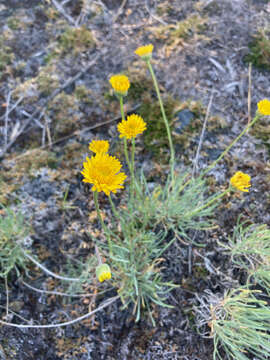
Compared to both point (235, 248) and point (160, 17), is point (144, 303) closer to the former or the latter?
point (235, 248)

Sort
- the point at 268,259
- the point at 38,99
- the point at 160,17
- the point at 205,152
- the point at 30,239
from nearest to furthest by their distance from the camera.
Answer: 1. the point at 268,259
2. the point at 30,239
3. the point at 205,152
4. the point at 38,99
5. the point at 160,17

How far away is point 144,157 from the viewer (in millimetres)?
1777

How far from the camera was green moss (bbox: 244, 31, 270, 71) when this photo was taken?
1.94 meters

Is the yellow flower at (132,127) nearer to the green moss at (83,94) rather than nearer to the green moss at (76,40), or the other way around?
the green moss at (83,94)

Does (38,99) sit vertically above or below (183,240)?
above

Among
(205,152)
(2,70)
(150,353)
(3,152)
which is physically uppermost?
(2,70)

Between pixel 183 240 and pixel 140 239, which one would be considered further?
pixel 183 240

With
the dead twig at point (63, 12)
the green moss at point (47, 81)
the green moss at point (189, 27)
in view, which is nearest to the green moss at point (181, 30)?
the green moss at point (189, 27)

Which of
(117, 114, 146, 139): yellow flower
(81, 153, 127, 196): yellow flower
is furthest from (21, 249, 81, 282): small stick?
(117, 114, 146, 139): yellow flower

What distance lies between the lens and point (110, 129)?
184cm

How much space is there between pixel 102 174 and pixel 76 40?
1.45 meters

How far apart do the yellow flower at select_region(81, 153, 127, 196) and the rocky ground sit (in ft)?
2.10

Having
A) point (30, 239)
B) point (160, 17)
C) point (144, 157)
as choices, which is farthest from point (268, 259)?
point (160, 17)

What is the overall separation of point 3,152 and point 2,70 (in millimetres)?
610
